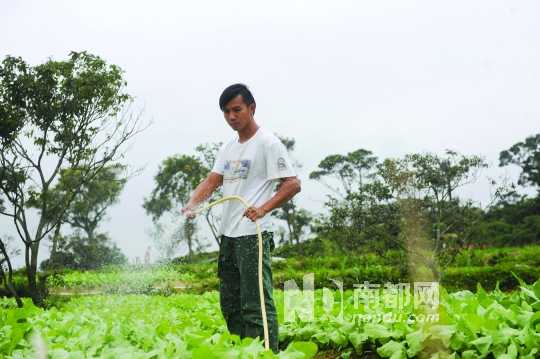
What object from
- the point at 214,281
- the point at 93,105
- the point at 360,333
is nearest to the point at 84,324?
the point at 360,333

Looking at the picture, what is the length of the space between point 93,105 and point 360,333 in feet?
31.3

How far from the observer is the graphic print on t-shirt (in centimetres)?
347

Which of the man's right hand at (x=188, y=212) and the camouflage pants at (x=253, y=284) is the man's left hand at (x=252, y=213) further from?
the man's right hand at (x=188, y=212)

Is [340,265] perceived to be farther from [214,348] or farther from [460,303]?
[214,348]

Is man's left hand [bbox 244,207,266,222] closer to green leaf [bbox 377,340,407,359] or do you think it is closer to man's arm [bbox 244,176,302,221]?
man's arm [bbox 244,176,302,221]

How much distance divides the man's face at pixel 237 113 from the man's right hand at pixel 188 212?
0.53 m

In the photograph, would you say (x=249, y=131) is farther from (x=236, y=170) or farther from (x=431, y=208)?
(x=431, y=208)

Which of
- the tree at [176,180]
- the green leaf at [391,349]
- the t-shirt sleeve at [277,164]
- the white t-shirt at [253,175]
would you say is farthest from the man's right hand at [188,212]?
the tree at [176,180]

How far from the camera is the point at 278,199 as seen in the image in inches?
129

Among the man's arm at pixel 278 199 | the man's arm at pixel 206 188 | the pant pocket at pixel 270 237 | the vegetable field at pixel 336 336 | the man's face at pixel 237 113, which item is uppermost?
the man's face at pixel 237 113

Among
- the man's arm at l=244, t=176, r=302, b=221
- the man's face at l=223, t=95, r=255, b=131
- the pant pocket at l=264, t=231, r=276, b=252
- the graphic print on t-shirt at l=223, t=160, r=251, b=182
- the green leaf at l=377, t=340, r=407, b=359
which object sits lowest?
the green leaf at l=377, t=340, r=407, b=359

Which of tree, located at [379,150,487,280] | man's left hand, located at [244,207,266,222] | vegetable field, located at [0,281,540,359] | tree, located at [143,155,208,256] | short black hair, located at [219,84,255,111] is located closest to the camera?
vegetable field, located at [0,281,540,359]

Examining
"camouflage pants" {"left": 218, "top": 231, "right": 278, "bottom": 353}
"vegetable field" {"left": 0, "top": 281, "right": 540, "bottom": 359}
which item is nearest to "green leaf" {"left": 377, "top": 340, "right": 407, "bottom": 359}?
"vegetable field" {"left": 0, "top": 281, "right": 540, "bottom": 359}

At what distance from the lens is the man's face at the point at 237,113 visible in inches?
135
